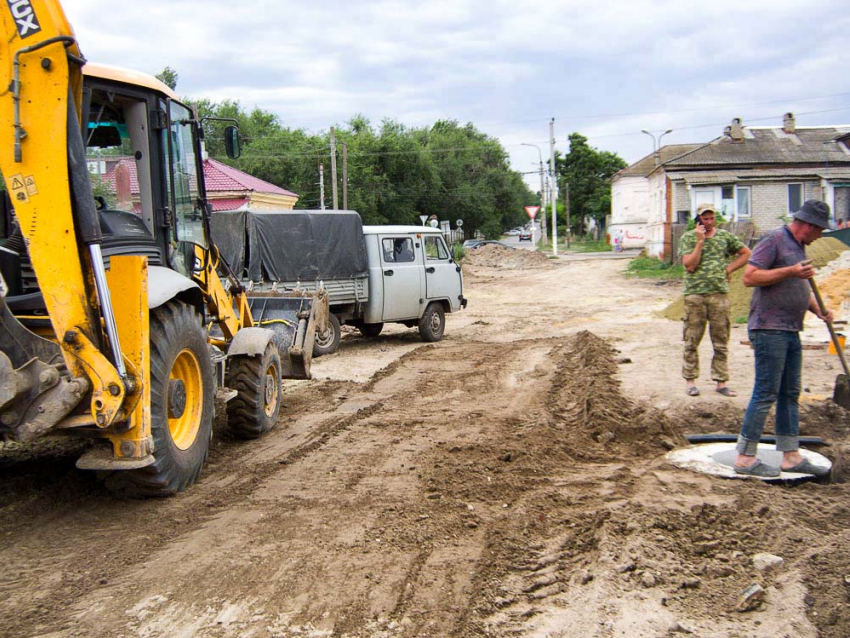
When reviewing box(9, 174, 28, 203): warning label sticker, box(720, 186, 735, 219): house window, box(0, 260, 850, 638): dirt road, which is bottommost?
box(0, 260, 850, 638): dirt road

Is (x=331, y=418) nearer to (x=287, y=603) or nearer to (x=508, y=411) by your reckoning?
(x=508, y=411)

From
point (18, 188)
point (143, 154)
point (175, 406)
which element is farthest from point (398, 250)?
point (18, 188)

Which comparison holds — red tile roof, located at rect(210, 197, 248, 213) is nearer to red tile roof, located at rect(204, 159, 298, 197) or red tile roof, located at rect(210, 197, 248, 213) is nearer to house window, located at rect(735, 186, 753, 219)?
red tile roof, located at rect(204, 159, 298, 197)

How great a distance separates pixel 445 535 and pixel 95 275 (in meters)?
2.46

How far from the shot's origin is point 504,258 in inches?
1734

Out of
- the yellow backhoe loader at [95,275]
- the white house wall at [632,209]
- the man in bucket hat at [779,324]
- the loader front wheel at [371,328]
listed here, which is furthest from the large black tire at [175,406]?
the white house wall at [632,209]

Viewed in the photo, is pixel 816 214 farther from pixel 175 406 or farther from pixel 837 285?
pixel 837 285

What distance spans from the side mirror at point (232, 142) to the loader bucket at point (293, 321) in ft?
8.07

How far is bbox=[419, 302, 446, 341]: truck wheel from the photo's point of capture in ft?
50.2

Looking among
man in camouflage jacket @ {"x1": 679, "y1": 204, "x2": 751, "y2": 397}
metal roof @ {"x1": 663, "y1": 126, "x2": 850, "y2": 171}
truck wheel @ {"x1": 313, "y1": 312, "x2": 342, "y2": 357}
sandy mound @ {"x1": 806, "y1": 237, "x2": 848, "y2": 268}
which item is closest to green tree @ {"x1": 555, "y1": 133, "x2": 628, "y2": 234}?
metal roof @ {"x1": 663, "y1": 126, "x2": 850, "y2": 171}

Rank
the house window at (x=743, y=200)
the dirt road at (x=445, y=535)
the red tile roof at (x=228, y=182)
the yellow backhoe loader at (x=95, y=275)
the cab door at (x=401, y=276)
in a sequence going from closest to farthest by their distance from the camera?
the dirt road at (x=445, y=535) → the yellow backhoe loader at (x=95, y=275) → the cab door at (x=401, y=276) → the red tile roof at (x=228, y=182) → the house window at (x=743, y=200)

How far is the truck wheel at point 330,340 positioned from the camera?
13266mm

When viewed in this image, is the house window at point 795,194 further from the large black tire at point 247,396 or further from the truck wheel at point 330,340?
the large black tire at point 247,396

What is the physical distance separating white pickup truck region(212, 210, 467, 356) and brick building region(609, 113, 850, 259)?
21.2 meters
